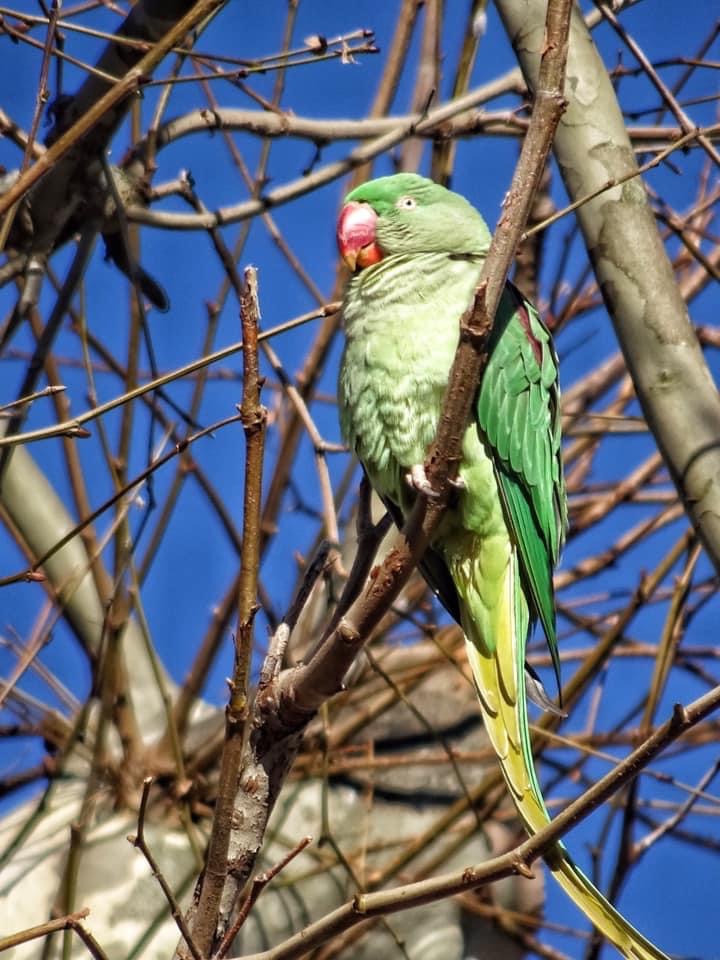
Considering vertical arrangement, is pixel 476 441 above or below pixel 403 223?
below

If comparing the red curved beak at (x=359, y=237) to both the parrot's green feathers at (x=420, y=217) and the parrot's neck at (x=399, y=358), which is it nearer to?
the parrot's green feathers at (x=420, y=217)

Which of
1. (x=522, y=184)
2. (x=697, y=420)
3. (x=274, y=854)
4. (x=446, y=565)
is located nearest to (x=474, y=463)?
(x=446, y=565)

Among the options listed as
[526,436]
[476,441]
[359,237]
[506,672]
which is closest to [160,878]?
[506,672]

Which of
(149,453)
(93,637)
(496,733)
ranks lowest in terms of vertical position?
(496,733)

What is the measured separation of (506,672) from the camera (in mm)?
2402

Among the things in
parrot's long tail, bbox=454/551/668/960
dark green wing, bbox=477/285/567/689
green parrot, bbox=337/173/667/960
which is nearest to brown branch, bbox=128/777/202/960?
parrot's long tail, bbox=454/551/668/960

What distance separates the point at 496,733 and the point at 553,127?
1165 mm

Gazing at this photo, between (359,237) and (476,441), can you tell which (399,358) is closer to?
(476,441)

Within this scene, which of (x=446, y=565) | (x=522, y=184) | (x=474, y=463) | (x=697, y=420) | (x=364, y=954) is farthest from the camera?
(x=364, y=954)

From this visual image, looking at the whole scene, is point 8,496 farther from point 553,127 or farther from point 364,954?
point 553,127

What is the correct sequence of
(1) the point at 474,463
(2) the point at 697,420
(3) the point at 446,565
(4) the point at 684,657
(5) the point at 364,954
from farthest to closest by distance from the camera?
(4) the point at 684,657 < (5) the point at 364,954 < (3) the point at 446,565 < (1) the point at 474,463 < (2) the point at 697,420

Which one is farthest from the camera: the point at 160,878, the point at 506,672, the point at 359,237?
the point at 359,237

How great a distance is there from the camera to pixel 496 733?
7.45 ft

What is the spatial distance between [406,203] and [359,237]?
148 millimetres
